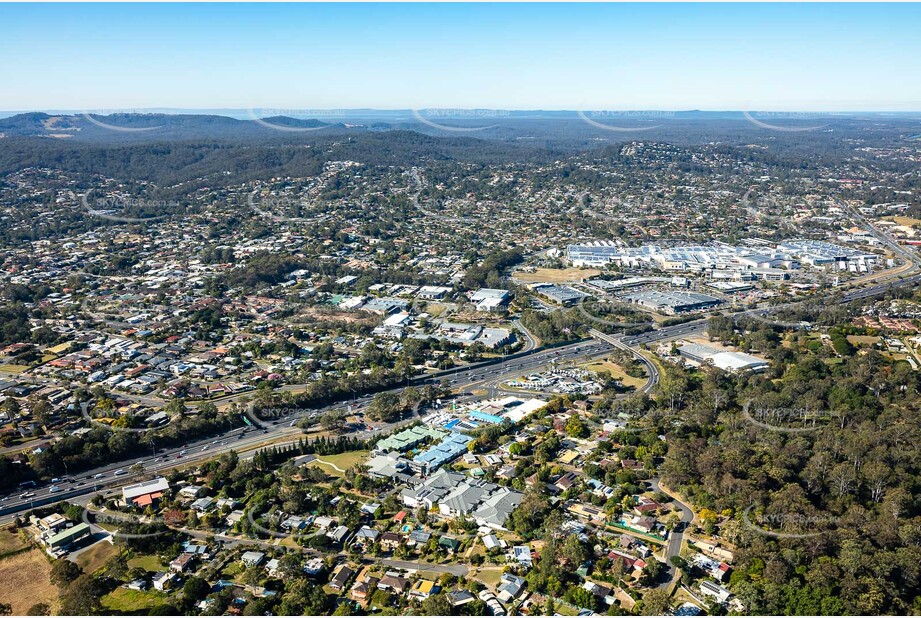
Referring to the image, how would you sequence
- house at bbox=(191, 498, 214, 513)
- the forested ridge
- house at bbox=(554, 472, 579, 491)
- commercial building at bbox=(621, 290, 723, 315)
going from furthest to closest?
commercial building at bbox=(621, 290, 723, 315), house at bbox=(554, 472, 579, 491), house at bbox=(191, 498, 214, 513), the forested ridge

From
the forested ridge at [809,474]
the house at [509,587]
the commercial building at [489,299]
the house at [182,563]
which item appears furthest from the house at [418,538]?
the commercial building at [489,299]

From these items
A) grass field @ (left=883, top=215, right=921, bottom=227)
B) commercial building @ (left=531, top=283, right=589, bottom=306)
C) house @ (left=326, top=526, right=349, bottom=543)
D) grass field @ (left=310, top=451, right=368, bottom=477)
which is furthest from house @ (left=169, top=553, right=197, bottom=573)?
grass field @ (left=883, top=215, right=921, bottom=227)

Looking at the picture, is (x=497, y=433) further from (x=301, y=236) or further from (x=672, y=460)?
(x=301, y=236)

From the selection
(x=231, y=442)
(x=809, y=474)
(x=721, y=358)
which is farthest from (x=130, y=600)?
(x=721, y=358)

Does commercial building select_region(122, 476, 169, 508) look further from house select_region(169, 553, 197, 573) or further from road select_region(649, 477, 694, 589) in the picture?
road select_region(649, 477, 694, 589)

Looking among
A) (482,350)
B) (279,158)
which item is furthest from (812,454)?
(279,158)

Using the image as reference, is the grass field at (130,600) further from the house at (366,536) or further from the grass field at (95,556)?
the house at (366,536)
